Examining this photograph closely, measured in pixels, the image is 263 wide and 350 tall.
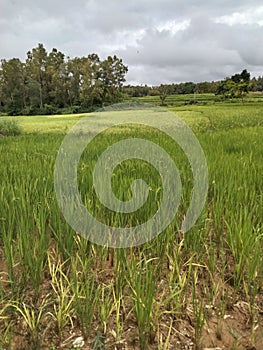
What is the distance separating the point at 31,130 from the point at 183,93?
3572 cm

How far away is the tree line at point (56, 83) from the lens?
3175cm

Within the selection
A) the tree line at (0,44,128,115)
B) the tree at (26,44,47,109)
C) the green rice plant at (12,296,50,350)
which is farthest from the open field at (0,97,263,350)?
the tree at (26,44,47,109)

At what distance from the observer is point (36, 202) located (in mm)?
2129

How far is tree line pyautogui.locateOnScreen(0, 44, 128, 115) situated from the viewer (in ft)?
104

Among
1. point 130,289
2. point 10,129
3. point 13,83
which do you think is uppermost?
point 13,83

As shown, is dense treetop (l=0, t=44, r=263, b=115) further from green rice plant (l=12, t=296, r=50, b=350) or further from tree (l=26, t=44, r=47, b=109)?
green rice plant (l=12, t=296, r=50, b=350)

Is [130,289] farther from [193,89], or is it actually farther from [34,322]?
[193,89]

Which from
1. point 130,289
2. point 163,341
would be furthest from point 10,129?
point 163,341

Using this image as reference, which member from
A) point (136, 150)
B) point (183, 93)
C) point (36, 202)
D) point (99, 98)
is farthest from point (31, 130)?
point (183, 93)

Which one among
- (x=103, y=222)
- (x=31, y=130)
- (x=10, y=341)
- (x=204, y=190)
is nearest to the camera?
(x=10, y=341)

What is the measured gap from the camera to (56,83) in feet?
119

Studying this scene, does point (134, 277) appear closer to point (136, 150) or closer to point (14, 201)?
point (14, 201)

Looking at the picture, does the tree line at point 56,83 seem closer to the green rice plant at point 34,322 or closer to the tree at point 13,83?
the tree at point 13,83

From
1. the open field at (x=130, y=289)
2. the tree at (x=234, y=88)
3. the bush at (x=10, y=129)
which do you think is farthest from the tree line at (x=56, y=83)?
the open field at (x=130, y=289)
